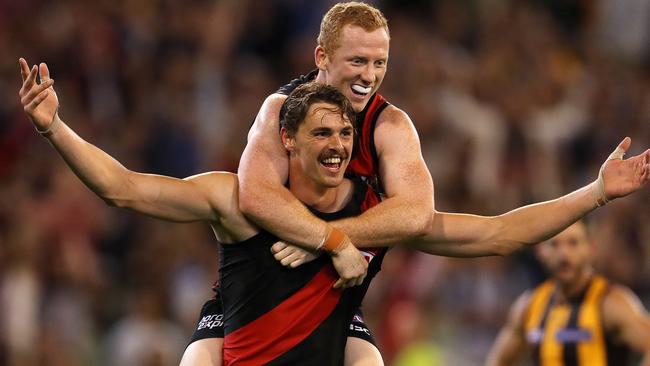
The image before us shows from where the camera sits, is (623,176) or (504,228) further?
(504,228)

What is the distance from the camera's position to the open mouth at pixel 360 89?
6453 millimetres

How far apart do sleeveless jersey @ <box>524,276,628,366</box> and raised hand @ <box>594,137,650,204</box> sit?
2723mm

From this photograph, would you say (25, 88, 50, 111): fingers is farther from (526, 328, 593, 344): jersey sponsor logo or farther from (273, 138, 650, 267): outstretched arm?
(526, 328, 593, 344): jersey sponsor logo

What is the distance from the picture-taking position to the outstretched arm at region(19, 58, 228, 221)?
5.91 meters

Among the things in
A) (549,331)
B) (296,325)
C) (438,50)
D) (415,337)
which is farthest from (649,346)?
(438,50)

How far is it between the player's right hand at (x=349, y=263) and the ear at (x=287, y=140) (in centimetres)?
48

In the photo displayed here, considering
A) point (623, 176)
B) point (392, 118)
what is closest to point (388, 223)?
point (392, 118)

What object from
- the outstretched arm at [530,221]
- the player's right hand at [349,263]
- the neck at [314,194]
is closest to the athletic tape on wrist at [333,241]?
the player's right hand at [349,263]

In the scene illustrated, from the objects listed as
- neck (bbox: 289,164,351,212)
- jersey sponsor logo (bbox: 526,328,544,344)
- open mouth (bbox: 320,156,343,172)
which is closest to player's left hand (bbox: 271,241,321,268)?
neck (bbox: 289,164,351,212)

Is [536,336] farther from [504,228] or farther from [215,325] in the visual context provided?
[215,325]

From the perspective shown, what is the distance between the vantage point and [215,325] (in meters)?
6.67

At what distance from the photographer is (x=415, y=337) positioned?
428 inches

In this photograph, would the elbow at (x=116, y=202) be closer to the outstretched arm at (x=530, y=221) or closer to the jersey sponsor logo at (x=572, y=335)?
the outstretched arm at (x=530, y=221)

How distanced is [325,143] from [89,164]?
987 mm
